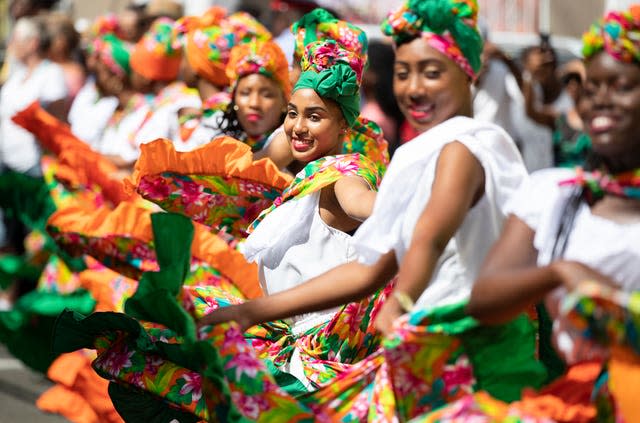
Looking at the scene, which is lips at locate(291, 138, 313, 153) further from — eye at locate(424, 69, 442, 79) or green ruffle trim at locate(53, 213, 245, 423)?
eye at locate(424, 69, 442, 79)

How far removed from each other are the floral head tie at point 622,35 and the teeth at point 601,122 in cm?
13

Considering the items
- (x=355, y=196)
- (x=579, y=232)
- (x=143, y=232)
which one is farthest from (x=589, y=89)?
(x=143, y=232)

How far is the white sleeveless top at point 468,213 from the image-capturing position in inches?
129

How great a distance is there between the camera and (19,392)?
7.81 metres

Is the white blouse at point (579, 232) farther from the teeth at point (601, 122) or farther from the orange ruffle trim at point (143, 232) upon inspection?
the orange ruffle trim at point (143, 232)

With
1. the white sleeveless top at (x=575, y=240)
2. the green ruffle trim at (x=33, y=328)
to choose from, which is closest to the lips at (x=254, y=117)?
the green ruffle trim at (x=33, y=328)

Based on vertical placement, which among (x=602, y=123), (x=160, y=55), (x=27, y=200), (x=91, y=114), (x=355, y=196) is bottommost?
(x=91, y=114)

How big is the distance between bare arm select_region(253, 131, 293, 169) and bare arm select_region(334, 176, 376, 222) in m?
0.97

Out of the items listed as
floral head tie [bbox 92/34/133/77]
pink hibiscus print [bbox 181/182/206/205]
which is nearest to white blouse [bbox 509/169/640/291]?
pink hibiscus print [bbox 181/182/206/205]

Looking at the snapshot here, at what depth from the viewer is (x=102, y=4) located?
14180 millimetres

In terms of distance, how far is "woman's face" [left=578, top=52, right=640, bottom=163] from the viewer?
9.37ft

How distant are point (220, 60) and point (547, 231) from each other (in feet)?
12.1

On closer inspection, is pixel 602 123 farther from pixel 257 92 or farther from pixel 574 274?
pixel 257 92

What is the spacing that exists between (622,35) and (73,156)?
4759 mm
